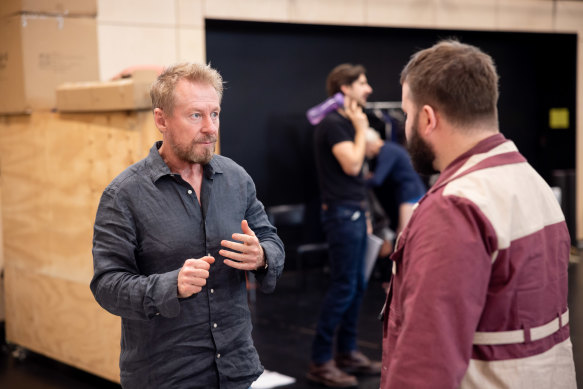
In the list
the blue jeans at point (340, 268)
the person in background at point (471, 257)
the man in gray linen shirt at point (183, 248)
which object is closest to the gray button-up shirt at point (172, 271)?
the man in gray linen shirt at point (183, 248)

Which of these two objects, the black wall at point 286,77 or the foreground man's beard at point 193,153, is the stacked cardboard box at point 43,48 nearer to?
the black wall at point 286,77

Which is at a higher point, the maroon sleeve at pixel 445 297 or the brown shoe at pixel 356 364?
the maroon sleeve at pixel 445 297

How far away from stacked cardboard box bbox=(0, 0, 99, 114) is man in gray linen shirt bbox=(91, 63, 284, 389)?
8.00 ft

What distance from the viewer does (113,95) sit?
11.8 feet

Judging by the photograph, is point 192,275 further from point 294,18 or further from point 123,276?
point 294,18

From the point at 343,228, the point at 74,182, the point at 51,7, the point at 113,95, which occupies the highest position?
the point at 51,7

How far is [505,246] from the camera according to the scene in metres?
A: 1.43

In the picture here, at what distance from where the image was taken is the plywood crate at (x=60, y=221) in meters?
3.79

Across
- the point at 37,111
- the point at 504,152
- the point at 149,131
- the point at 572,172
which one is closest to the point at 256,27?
the point at 37,111

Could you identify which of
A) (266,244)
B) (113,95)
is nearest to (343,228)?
(113,95)

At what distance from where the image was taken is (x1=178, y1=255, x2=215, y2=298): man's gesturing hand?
1878 millimetres

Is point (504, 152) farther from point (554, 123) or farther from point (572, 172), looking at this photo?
point (554, 123)

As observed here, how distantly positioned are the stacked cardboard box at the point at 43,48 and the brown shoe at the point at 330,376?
2280 mm

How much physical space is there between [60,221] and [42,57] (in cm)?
102
